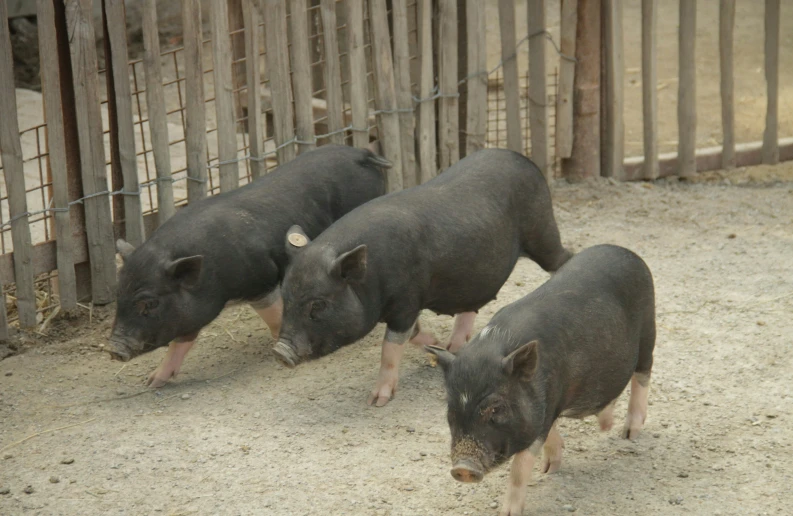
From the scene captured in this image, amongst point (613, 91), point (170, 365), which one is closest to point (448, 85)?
point (613, 91)

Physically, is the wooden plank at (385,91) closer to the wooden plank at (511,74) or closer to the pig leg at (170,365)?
the wooden plank at (511,74)

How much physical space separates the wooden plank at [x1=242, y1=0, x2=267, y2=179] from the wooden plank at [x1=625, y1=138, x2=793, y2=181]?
9.77ft

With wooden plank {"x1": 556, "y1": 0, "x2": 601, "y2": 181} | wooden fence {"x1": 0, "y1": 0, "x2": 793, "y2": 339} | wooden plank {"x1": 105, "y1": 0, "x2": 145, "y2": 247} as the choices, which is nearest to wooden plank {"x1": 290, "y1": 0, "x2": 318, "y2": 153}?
wooden fence {"x1": 0, "y1": 0, "x2": 793, "y2": 339}

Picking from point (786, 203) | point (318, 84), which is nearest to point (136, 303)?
point (318, 84)

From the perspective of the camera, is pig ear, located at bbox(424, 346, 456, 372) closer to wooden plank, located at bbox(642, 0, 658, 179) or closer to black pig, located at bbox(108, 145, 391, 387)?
black pig, located at bbox(108, 145, 391, 387)

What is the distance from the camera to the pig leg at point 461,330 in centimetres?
544

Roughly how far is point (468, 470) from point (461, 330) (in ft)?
6.58

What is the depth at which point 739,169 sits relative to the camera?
26.9 ft

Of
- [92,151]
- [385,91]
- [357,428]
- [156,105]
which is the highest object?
[156,105]

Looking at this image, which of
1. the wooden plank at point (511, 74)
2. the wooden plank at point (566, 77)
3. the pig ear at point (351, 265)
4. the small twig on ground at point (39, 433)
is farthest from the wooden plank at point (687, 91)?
the small twig on ground at point (39, 433)

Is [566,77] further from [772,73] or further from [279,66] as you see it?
[279,66]

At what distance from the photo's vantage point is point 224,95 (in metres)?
6.02

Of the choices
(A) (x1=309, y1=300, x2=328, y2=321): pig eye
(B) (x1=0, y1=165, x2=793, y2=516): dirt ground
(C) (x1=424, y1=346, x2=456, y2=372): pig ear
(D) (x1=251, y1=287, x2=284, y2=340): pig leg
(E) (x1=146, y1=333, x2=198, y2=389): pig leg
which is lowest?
(B) (x1=0, y1=165, x2=793, y2=516): dirt ground

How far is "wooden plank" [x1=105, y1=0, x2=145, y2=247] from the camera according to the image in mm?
5641
